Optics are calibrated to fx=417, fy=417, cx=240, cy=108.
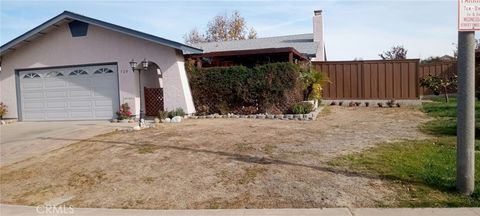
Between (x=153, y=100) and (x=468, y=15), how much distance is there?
522 inches

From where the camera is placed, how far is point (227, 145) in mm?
9234

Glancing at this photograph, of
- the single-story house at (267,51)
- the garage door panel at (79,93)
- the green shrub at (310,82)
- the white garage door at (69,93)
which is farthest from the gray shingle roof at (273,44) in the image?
the garage door panel at (79,93)

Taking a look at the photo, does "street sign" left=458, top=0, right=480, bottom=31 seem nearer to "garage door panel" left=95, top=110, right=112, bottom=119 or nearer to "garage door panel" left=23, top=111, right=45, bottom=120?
"garage door panel" left=95, top=110, right=112, bottom=119

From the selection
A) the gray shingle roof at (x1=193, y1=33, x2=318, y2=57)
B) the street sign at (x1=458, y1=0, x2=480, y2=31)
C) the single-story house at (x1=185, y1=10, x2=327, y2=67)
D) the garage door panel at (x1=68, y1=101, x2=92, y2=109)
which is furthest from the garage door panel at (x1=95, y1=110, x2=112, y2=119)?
the street sign at (x1=458, y1=0, x2=480, y2=31)

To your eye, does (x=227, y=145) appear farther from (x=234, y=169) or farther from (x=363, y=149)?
(x=363, y=149)

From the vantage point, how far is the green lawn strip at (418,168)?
17.5 ft

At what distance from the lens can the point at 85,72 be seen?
55.9 feet

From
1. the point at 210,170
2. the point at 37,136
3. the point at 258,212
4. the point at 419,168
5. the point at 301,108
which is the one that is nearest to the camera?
the point at 258,212

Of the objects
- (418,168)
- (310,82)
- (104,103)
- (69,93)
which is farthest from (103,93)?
(418,168)

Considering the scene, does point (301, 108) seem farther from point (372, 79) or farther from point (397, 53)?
point (397, 53)

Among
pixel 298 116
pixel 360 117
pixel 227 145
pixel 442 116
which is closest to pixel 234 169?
pixel 227 145

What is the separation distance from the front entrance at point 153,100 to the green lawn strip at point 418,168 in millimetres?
10293

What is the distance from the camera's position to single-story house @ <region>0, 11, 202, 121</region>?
1597cm

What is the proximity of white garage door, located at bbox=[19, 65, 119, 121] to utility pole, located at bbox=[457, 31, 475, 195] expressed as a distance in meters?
13.7
